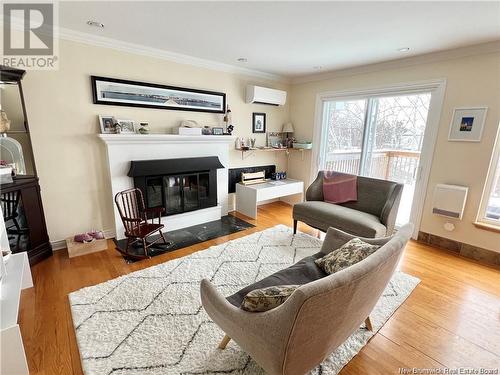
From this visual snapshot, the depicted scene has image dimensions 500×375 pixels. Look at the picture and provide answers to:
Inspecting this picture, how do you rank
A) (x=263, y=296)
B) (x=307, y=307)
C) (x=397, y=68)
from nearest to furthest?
(x=307, y=307) < (x=263, y=296) < (x=397, y=68)

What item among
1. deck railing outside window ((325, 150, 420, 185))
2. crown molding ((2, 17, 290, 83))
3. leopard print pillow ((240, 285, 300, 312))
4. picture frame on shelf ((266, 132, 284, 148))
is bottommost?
leopard print pillow ((240, 285, 300, 312))

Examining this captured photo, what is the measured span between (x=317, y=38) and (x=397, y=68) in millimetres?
1483

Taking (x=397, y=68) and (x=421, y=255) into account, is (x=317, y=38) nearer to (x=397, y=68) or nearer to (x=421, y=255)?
(x=397, y=68)

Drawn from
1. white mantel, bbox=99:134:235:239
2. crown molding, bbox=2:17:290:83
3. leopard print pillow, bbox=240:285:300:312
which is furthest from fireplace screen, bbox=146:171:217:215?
Answer: leopard print pillow, bbox=240:285:300:312

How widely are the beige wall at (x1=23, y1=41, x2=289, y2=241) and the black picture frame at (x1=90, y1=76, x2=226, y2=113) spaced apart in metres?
0.07

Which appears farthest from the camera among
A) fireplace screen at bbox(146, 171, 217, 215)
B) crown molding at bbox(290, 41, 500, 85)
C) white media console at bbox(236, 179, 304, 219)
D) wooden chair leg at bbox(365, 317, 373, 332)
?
white media console at bbox(236, 179, 304, 219)

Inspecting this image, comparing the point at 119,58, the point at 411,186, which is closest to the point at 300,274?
the point at 411,186

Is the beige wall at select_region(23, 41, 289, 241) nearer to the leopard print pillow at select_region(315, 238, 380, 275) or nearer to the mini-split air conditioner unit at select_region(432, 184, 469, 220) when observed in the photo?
the leopard print pillow at select_region(315, 238, 380, 275)

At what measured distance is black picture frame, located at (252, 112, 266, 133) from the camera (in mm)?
4402

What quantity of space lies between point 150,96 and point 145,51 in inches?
21.0

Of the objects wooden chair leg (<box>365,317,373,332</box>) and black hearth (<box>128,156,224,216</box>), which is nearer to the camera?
wooden chair leg (<box>365,317,373,332</box>)

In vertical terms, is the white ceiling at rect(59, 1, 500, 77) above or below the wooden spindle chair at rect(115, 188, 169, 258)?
above

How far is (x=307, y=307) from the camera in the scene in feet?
3.08

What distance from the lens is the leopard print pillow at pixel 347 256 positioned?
1535 millimetres
